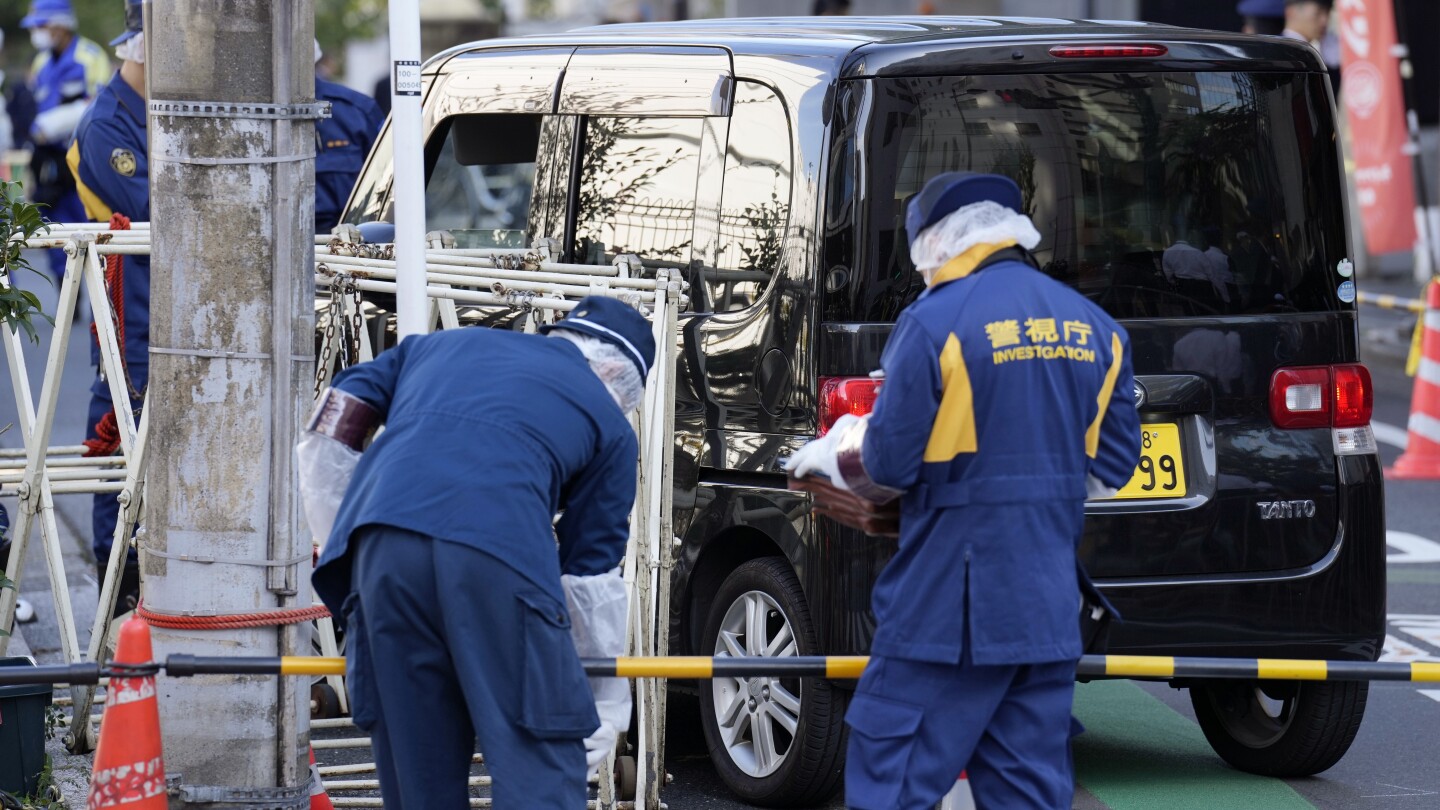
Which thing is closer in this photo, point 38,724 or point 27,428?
point 38,724

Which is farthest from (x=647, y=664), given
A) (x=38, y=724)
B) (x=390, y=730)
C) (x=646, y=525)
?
(x=38, y=724)

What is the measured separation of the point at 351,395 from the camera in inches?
157

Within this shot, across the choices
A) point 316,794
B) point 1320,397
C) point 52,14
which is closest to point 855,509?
point 316,794

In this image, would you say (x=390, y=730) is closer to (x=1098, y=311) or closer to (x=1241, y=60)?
(x=1098, y=311)

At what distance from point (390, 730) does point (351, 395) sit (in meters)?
0.65

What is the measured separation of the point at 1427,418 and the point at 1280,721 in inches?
219

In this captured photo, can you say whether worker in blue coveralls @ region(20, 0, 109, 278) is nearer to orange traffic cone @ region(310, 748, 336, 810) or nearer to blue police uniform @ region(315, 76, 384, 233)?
blue police uniform @ region(315, 76, 384, 233)

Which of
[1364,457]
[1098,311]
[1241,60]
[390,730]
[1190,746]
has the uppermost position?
[1241,60]

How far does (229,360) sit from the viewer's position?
4699mm

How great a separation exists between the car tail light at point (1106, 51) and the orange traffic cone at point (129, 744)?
2744 mm

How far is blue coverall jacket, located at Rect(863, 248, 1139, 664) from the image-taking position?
3.96m

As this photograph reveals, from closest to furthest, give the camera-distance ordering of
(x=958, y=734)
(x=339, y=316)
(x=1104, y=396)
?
(x=958, y=734), (x=1104, y=396), (x=339, y=316)

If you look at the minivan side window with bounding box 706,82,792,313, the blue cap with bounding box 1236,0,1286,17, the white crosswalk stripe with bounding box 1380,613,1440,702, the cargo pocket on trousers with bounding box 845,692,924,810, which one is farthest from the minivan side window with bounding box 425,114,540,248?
the blue cap with bounding box 1236,0,1286,17

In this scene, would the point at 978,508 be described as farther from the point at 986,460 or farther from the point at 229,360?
the point at 229,360
